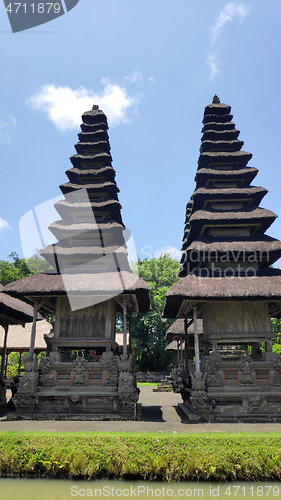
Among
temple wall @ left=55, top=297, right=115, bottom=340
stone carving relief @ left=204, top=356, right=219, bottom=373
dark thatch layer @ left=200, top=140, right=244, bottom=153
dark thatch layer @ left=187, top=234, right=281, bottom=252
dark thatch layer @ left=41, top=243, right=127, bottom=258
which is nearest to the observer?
stone carving relief @ left=204, top=356, right=219, bottom=373

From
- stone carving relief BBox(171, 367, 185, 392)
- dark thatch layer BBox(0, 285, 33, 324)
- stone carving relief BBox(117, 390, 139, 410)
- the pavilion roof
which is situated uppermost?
dark thatch layer BBox(0, 285, 33, 324)

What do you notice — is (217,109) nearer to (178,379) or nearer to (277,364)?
(277,364)

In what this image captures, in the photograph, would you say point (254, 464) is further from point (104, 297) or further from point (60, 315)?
point (60, 315)

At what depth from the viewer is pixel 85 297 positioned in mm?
14867

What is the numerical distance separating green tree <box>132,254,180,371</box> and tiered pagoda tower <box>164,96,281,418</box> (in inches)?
861

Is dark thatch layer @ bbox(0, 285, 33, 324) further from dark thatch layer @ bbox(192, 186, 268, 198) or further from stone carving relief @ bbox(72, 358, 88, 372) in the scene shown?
dark thatch layer @ bbox(192, 186, 268, 198)

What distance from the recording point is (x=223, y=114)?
828 inches

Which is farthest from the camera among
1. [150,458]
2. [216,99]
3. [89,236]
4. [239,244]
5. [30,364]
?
[216,99]

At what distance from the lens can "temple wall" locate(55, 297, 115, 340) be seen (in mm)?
14609

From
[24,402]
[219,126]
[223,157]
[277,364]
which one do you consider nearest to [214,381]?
[277,364]

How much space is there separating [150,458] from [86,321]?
28.4ft

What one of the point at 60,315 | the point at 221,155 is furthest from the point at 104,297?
the point at 221,155

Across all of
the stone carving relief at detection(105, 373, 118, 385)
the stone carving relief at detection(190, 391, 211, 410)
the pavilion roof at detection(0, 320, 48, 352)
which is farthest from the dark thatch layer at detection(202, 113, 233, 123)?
the pavilion roof at detection(0, 320, 48, 352)

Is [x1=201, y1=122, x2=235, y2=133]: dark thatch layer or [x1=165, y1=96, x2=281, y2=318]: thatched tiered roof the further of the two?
[x1=201, y1=122, x2=235, y2=133]: dark thatch layer
